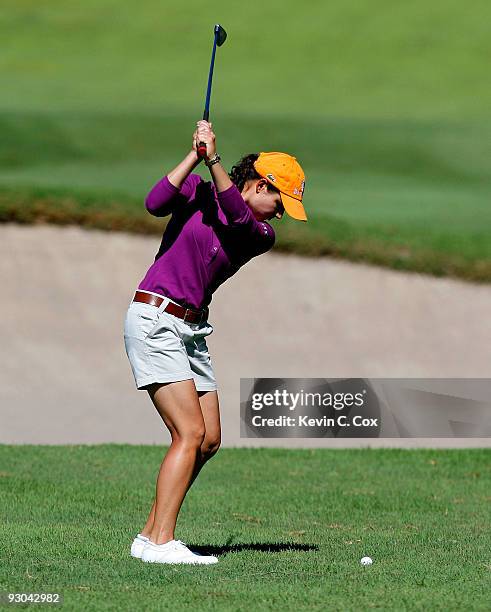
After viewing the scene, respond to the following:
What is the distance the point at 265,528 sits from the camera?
7.93m

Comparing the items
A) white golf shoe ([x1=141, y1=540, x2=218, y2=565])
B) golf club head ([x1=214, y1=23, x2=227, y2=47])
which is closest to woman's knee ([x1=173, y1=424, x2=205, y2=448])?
white golf shoe ([x1=141, y1=540, x2=218, y2=565])

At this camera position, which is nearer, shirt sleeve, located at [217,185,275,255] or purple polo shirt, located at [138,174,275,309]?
shirt sleeve, located at [217,185,275,255]

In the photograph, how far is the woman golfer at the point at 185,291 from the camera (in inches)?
251

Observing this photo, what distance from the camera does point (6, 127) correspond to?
19266mm

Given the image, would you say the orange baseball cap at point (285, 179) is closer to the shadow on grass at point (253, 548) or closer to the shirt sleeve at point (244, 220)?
the shirt sleeve at point (244, 220)

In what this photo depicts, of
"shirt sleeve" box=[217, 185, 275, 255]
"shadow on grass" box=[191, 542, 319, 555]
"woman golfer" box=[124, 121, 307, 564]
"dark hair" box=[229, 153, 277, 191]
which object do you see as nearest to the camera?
"shirt sleeve" box=[217, 185, 275, 255]

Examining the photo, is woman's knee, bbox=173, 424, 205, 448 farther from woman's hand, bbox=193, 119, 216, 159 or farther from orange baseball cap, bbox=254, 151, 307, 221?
woman's hand, bbox=193, 119, 216, 159

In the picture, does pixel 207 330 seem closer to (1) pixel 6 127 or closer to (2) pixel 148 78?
(1) pixel 6 127

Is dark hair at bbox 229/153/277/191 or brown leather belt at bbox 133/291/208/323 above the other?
dark hair at bbox 229/153/277/191

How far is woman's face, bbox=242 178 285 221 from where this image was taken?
667 centimetres

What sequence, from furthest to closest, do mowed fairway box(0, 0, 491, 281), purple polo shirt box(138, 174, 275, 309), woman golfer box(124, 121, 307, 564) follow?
mowed fairway box(0, 0, 491, 281)
purple polo shirt box(138, 174, 275, 309)
woman golfer box(124, 121, 307, 564)

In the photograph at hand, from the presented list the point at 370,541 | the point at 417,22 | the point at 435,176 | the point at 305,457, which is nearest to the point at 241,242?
the point at 370,541

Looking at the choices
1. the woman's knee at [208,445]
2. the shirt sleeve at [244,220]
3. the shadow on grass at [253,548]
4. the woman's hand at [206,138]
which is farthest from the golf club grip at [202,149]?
the shadow on grass at [253,548]

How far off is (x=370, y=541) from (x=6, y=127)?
1323cm
